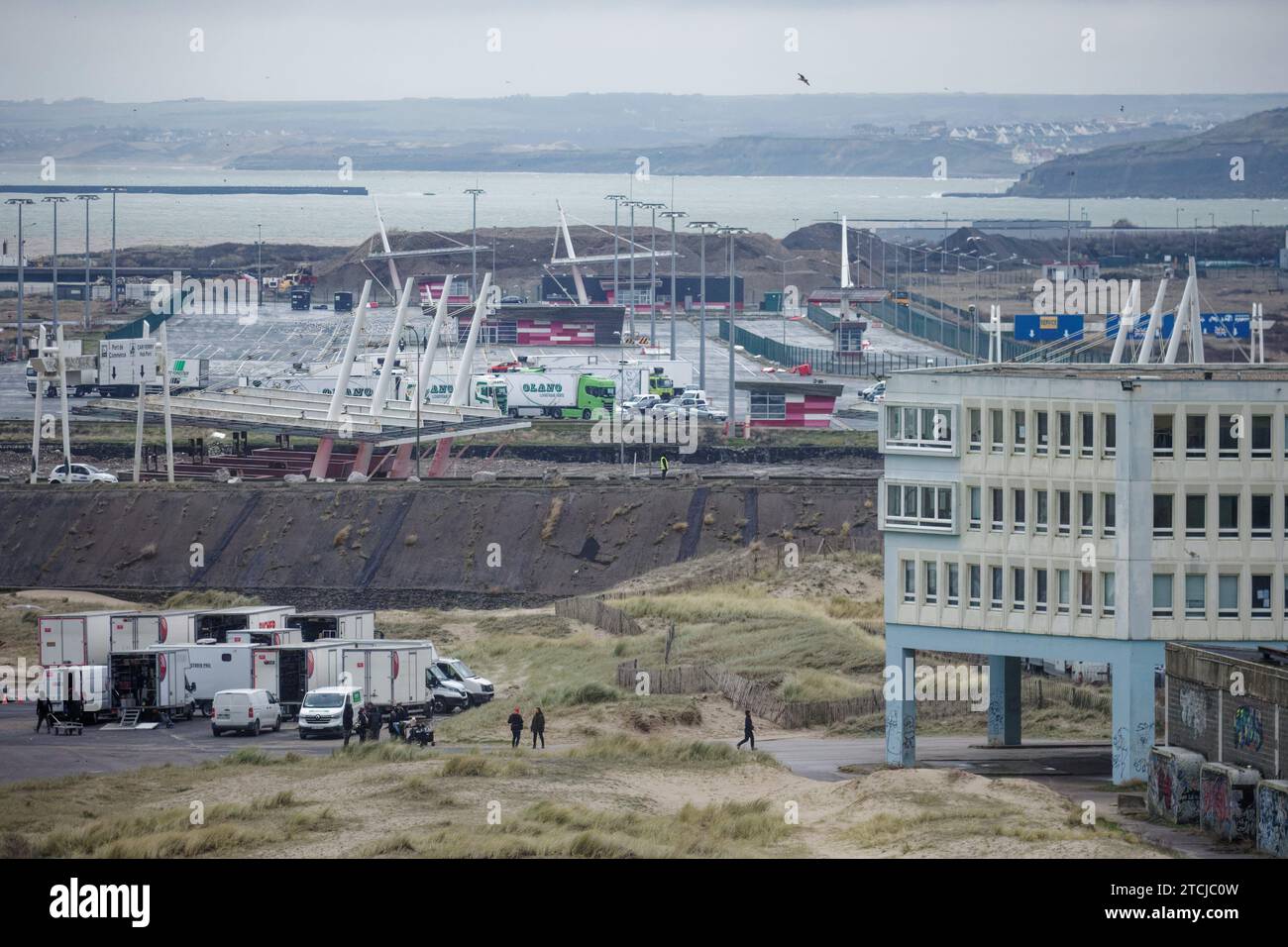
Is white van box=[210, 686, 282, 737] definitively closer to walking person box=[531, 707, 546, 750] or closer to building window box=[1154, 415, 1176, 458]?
walking person box=[531, 707, 546, 750]

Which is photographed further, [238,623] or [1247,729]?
[238,623]

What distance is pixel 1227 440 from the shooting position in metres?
41.1

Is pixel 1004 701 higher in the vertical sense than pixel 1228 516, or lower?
lower

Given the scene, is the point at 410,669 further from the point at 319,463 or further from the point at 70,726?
the point at 319,463

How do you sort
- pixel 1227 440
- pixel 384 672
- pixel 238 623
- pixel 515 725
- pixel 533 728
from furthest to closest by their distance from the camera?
pixel 238 623 → pixel 384 672 → pixel 533 728 → pixel 515 725 → pixel 1227 440

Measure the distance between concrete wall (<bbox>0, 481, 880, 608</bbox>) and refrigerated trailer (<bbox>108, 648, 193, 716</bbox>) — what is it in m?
20.6

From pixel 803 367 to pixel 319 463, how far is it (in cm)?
4290

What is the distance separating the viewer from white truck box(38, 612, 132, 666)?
53.0 metres

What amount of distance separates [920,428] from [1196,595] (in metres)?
6.53

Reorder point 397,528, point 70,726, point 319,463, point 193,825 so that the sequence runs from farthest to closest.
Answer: point 319,463, point 397,528, point 70,726, point 193,825

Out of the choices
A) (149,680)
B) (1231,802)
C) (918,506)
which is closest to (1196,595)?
(918,506)

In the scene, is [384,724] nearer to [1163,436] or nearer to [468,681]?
[468,681]

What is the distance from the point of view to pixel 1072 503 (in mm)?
41750
